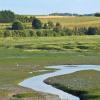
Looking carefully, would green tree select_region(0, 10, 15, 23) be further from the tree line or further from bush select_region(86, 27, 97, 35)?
bush select_region(86, 27, 97, 35)

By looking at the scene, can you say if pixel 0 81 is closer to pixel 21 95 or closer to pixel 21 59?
pixel 21 95

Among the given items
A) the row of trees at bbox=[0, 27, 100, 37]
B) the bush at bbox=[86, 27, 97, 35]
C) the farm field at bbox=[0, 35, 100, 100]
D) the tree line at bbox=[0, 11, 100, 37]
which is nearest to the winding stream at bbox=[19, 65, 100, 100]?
the farm field at bbox=[0, 35, 100, 100]

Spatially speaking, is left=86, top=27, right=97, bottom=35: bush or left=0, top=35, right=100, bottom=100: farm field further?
left=86, top=27, right=97, bottom=35: bush

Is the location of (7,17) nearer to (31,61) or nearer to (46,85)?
(31,61)

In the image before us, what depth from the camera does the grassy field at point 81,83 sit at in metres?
35.3

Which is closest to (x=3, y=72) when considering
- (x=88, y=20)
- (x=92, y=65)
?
(x=92, y=65)

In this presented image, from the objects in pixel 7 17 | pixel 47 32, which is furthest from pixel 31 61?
pixel 7 17

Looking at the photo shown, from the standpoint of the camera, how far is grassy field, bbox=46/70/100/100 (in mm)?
35344

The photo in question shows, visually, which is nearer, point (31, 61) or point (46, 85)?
point (46, 85)

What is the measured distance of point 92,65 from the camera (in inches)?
2327

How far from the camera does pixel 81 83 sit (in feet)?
134

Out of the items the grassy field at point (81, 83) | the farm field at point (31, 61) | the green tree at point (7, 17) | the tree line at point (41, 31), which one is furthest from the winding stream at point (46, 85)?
the green tree at point (7, 17)

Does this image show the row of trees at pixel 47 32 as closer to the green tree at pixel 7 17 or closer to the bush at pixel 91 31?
the bush at pixel 91 31

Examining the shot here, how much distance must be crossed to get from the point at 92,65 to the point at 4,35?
57.9 m
